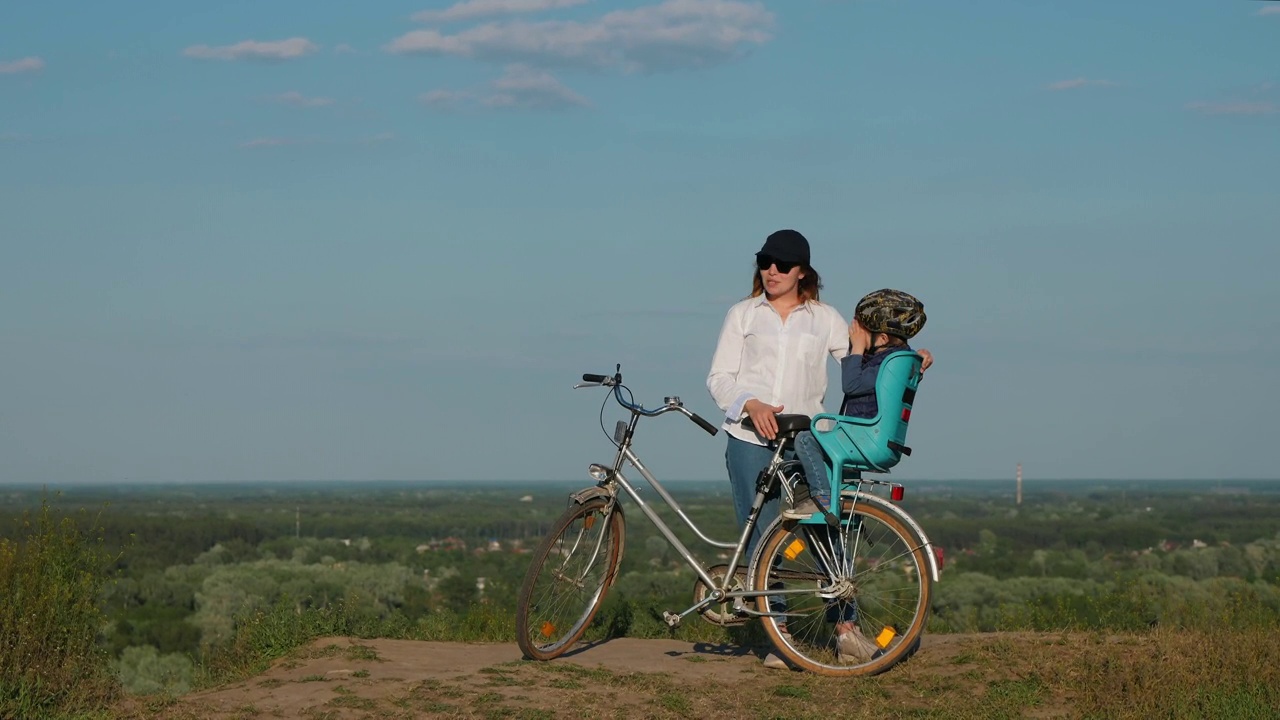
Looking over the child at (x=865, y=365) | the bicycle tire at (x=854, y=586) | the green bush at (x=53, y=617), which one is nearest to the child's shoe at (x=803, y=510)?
the child at (x=865, y=365)

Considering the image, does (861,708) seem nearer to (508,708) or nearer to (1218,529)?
(508,708)

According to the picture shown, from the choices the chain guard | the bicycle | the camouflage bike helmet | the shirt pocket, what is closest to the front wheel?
the bicycle

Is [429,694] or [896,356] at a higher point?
[896,356]

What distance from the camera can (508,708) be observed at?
6547 millimetres

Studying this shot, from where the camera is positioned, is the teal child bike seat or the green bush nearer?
the green bush

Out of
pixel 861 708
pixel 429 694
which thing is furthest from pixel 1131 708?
pixel 429 694

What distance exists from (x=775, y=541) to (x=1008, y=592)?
31418 mm

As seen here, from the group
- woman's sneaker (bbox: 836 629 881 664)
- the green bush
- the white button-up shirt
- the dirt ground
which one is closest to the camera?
the dirt ground

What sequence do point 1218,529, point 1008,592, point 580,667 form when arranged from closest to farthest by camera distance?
point 580,667
point 1008,592
point 1218,529

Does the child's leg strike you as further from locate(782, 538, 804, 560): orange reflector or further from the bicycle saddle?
locate(782, 538, 804, 560): orange reflector

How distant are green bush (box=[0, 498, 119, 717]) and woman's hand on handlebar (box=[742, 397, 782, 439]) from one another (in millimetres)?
3518

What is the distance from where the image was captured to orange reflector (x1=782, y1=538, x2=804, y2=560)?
24.3 ft

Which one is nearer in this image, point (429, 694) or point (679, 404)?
point (429, 694)

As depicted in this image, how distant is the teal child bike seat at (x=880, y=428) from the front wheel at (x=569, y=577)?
144cm
